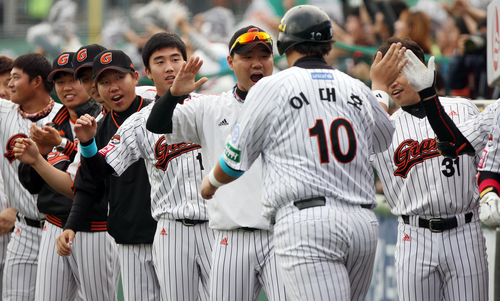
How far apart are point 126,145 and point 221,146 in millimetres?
806

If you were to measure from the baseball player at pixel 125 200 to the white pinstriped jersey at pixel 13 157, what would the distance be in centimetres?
113

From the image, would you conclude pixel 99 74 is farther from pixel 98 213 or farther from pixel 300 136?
pixel 300 136

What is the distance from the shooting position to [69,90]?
5441 millimetres

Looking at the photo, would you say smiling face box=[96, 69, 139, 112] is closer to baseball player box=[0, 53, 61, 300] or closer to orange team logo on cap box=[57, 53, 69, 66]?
orange team logo on cap box=[57, 53, 69, 66]

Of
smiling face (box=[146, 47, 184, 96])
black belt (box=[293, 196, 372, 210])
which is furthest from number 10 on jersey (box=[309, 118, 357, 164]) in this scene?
smiling face (box=[146, 47, 184, 96])

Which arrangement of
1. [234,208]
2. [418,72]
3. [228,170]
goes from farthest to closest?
[234,208]
[418,72]
[228,170]

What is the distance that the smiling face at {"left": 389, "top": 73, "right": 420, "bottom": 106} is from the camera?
4.46m

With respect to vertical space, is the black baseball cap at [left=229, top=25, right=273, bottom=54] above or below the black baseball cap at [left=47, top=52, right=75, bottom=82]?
below

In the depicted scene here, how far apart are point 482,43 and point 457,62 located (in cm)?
36

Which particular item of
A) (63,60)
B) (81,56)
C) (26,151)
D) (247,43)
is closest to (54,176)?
(26,151)

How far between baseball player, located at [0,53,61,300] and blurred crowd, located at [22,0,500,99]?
9.83 feet

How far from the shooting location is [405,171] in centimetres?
434

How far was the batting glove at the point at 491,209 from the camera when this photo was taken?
3.73 m

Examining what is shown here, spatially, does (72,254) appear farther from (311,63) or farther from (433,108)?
(433,108)
